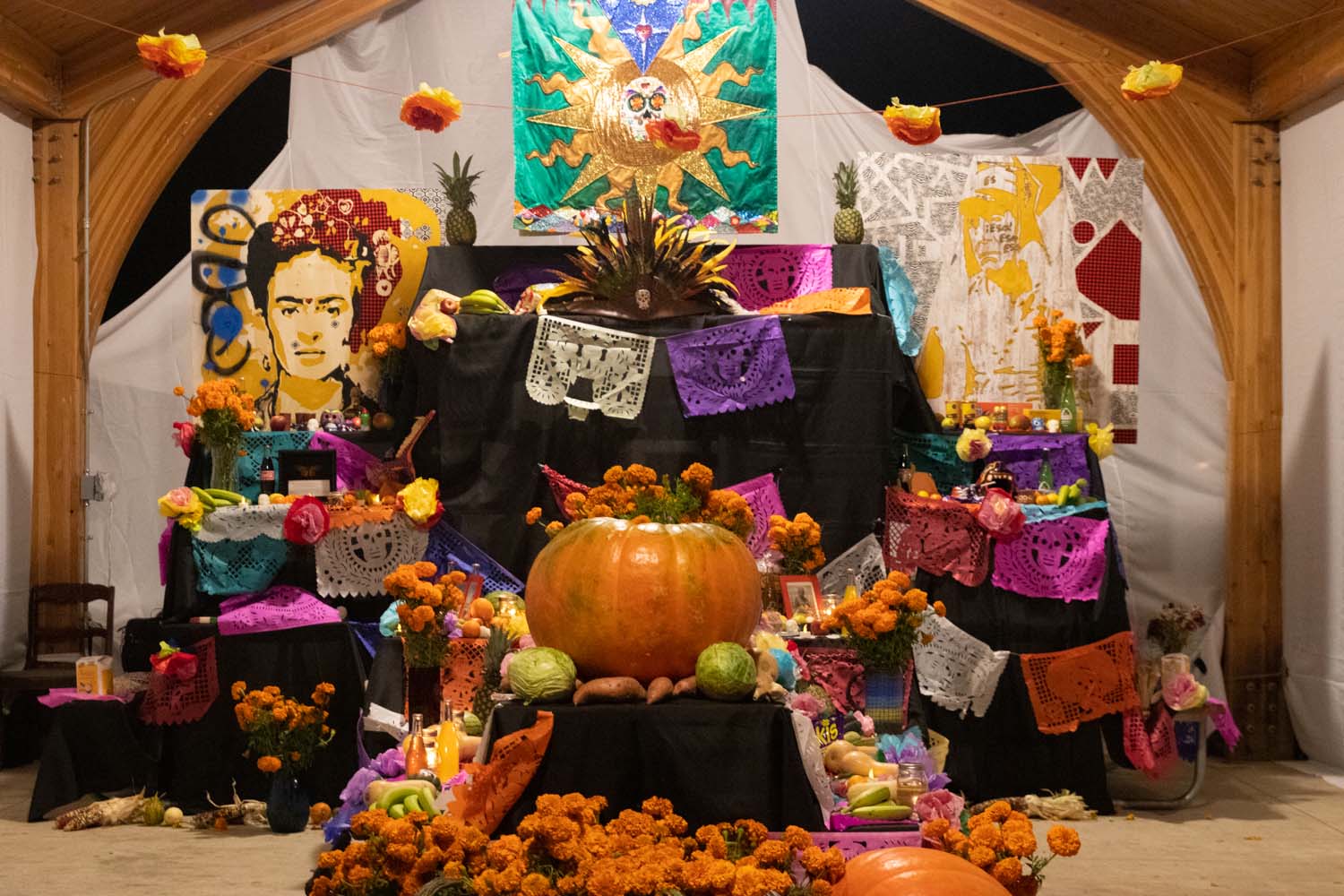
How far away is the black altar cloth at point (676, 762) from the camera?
3.90 metres

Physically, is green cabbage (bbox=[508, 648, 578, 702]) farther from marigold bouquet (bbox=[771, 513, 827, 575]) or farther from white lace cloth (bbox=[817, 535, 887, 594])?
white lace cloth (bbox=[817, 535, 887, 594])

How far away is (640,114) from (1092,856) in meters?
4.29

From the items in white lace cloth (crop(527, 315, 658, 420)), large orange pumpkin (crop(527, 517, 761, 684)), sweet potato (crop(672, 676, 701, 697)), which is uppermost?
white lace cloth (crop(527, 315, 658, 420))

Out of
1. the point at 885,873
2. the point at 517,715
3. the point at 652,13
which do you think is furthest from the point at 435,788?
the point at 652,13

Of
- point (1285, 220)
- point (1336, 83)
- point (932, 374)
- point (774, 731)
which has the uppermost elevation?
point (1336, 83)

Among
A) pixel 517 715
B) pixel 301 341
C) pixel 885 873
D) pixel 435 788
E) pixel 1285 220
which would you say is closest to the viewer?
pixel 885 873

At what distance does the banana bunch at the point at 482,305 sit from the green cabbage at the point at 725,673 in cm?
334

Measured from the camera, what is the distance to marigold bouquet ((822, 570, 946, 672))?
502cm

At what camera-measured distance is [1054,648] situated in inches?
276

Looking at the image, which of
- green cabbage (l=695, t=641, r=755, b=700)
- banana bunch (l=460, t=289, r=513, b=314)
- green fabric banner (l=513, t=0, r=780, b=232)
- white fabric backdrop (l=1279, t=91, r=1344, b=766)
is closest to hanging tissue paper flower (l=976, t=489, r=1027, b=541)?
green fabric banner (l=513, t=0, r=780, b=232)

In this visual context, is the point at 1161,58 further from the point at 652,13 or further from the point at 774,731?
the point at 774,731

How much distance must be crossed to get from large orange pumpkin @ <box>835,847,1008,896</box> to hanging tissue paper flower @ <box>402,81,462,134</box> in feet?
15.0

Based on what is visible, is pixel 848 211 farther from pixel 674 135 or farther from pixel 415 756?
pixel 415 756

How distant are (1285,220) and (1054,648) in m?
3.09
